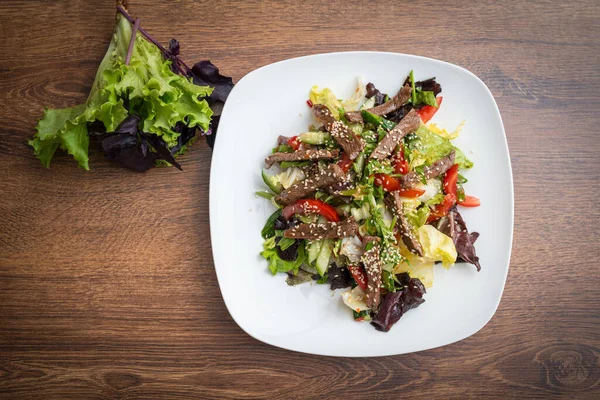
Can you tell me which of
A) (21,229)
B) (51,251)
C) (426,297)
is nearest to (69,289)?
(51,251)

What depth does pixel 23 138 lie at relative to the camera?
2.73 meters

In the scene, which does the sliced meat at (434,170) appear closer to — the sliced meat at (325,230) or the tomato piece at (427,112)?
the tomato piece at (427,112)

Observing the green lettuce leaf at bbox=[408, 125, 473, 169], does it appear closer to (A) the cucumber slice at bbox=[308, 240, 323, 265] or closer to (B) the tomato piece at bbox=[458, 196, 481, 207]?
(B) the tomato piece at bbox=[458, 196, 481, 207]

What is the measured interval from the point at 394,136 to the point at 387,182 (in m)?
0.25

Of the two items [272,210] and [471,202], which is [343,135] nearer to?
[272,210]

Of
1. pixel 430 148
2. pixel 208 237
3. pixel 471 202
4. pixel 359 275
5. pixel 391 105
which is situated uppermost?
pixel 391 105

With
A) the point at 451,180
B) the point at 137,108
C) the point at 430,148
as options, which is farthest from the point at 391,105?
the point at 137,108

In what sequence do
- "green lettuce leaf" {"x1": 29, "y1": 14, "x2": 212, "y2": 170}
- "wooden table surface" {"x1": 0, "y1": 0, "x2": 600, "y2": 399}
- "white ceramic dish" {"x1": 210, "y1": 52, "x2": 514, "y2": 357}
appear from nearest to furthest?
"green lettuce leaf" {"x1": 29, "y1": 14, "x2": 212, "y2": 170}
"white ceramic dish" {"x1": 210, "y1": 52, "x2": 514, "y2": 357}
"wooden table surface" {"x1": 0, "y1": 0, "x2": 600, "y2": 399}

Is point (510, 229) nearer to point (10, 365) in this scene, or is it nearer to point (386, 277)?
point (386, 277)

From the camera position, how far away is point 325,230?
2.48 m

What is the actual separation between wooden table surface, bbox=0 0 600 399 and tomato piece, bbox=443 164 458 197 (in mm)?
538

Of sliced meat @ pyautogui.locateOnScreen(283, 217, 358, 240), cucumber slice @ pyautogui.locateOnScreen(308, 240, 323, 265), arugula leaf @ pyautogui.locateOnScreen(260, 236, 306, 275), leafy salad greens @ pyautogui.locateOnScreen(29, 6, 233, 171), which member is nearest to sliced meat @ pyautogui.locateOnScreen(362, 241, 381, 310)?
sliced meat @ pyautogui.locateOnScreen(283, 217, 358, 240)

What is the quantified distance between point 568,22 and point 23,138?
11.1ft

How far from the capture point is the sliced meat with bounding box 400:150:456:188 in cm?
244
